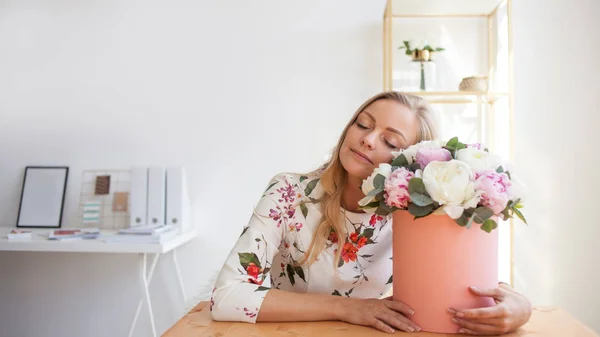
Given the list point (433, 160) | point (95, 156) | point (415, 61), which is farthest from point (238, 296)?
point (95, 156)

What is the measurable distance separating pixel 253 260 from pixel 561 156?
7.25ft

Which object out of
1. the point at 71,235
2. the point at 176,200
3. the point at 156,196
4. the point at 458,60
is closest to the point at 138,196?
the point at 156,196

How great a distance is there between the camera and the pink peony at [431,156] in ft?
3.13

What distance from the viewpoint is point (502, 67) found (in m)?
2.79

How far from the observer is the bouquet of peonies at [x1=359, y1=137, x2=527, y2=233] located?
34.7 inches

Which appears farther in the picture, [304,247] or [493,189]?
[304,247]

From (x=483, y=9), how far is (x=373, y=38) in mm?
609

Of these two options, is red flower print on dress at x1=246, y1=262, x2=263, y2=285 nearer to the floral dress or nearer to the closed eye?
the floral dress

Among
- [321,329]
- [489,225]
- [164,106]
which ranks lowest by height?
[321,329]

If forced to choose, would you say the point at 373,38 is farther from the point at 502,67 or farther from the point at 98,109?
the point at 98,109

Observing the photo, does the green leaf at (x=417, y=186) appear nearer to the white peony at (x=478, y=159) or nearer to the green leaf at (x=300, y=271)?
the white peony at (x=478, y=159)

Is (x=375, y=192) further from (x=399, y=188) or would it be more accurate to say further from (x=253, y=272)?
(x=253, y=272)

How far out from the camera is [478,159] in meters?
0.93

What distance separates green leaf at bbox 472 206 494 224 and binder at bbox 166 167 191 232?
84.1 inches
